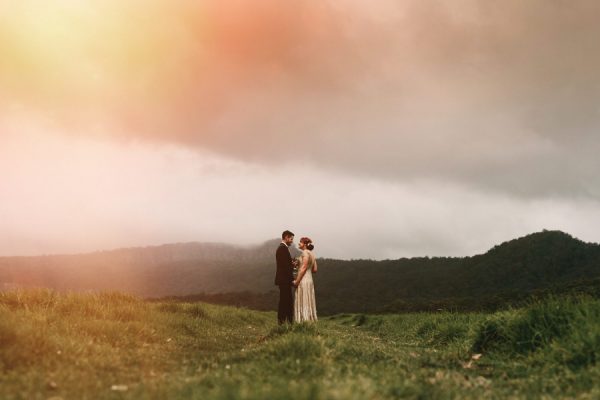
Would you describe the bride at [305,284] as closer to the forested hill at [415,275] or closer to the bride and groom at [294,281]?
the bride and groom at [294,281]

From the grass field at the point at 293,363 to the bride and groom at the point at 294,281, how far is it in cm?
504

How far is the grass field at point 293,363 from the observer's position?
724cm

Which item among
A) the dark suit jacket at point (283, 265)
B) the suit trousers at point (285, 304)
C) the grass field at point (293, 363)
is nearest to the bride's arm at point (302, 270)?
the suit trousers at point (285, 304)

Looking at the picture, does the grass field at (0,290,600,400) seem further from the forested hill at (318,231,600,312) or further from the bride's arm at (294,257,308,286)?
the forested hill at (318,231,600,312)

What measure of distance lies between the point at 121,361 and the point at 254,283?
160 meters

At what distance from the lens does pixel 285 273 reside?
1903cm

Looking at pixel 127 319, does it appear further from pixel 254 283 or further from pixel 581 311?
pixel 254 283

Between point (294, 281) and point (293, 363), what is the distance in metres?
11.6

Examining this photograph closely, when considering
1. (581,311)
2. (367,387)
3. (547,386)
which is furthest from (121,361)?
(581,311)

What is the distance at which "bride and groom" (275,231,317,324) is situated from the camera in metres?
18.9

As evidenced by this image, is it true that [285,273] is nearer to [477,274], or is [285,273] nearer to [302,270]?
[302,270]

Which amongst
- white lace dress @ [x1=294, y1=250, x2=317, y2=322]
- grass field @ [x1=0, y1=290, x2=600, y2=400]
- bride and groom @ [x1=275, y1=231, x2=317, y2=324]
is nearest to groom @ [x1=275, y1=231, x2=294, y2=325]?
bride and groom @ [x1=275, y1=231, x2=317, y2=324]

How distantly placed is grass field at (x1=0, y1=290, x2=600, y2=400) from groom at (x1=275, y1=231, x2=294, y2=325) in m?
4.91

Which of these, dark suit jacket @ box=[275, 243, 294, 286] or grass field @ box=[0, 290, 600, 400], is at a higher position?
dark suit jacket @ box=[275, 243, 294, 286]
